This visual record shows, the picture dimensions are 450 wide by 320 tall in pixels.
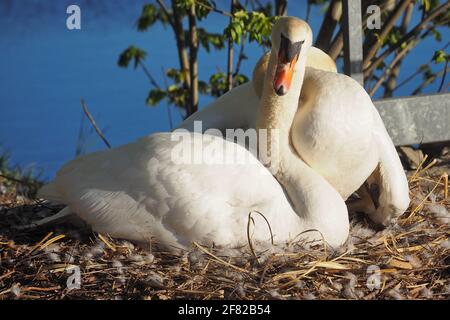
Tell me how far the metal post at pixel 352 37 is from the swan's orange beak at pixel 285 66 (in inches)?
55.7

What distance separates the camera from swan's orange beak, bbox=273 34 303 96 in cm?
385

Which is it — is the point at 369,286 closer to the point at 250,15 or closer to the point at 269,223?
the point at 269,223

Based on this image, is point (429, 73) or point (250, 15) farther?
point (429, 73)

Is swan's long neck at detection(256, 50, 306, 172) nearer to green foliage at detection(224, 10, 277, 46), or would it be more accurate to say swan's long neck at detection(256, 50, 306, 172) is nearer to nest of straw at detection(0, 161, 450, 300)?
nest of straw at detection(0, 161, 450, 300)

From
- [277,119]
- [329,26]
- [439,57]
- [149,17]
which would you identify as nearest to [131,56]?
[149,17]

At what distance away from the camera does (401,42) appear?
6.66 m

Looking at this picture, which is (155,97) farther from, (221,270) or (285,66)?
(221,270)

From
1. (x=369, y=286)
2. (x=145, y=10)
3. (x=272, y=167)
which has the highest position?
(x=145, y=10)

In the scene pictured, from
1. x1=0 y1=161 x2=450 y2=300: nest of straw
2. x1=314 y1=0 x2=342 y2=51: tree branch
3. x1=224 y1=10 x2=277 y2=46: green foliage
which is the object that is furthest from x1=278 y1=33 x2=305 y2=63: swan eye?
x1=314 y1=0 x2=342 y2=51: tree branch

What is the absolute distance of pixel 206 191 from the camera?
3.80 meters

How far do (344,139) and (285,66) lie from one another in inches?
20.8

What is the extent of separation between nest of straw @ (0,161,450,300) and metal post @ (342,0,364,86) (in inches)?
58.1

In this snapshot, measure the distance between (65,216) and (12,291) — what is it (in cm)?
71
